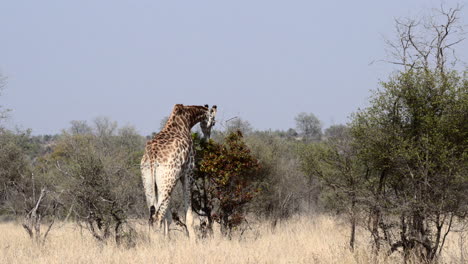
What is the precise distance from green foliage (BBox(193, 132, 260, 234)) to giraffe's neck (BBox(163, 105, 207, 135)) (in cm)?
60

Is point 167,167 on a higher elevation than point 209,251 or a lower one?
higher

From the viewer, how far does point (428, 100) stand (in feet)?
31.1

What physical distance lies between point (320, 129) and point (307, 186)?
44.8 m

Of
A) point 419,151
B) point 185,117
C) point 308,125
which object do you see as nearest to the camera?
point 419,151

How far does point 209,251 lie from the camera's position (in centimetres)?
1087

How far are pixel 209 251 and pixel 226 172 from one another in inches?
100

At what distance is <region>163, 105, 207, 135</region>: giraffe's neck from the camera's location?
13.2 meters

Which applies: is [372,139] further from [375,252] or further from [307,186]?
[307,186]

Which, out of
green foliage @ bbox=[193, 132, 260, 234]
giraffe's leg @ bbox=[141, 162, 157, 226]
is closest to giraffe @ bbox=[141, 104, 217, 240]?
giraffe's leg @ bbox=[141, 162, 157, 226]

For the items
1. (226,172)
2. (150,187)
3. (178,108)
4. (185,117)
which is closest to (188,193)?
(226,172)

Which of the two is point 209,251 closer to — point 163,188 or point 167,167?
point 163,188

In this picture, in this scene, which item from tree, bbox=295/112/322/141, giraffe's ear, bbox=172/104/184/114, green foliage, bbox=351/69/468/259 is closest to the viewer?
green foliage, bbox=351/69/468/259

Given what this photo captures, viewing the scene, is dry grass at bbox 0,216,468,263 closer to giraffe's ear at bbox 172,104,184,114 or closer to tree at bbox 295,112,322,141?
giraffe's ear at bbox 172,104,184,114

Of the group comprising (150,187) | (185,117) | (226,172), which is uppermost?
(185,117)
